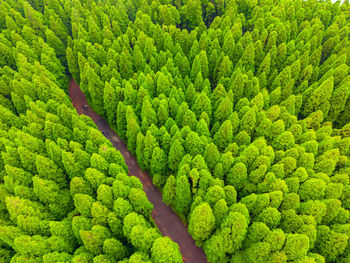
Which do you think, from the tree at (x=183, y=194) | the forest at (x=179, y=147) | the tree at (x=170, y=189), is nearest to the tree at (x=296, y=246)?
the forest at (x=179, y=147)

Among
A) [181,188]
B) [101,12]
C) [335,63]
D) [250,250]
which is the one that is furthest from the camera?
[101,12]

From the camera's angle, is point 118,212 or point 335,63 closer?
Answer: point 118,212

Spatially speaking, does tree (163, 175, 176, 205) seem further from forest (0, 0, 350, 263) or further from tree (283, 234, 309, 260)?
tree (283, 234, 309, 260)

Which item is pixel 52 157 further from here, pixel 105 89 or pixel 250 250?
pixel 250 250

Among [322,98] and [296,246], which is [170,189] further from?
[322,98]

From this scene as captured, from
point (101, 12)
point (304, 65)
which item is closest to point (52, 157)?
point (101, 12)
